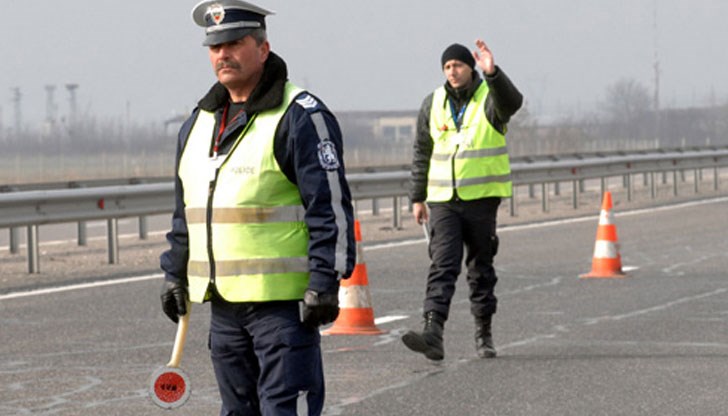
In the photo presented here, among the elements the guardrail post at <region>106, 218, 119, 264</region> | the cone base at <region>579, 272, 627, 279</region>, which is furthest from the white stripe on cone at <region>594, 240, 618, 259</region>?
the guardrail post at <region>106, 218, 119, 264</region>

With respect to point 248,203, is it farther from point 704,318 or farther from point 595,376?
point 704,318

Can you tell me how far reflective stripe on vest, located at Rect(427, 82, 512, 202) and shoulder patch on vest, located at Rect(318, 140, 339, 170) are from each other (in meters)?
5.14

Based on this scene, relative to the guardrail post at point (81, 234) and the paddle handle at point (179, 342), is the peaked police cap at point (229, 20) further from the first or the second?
the guardrail post at point (81, 234)

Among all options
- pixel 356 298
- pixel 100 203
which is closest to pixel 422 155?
pixel 356 298

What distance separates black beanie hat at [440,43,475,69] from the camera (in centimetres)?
1065

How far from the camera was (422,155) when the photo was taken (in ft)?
36.2

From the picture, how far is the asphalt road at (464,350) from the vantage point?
902 centimetres

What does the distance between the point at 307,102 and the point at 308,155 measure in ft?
0.64

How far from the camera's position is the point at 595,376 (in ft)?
32.6

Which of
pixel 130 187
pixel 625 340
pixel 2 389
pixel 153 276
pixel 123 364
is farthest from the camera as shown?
pixel 130 187

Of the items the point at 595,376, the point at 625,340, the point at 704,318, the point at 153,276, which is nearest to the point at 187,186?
the point at 595,376

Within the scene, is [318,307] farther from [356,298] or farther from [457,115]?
[356,298]

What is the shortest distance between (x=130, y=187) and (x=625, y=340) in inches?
293

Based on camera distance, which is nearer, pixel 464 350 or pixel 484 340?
pixel 484 340
